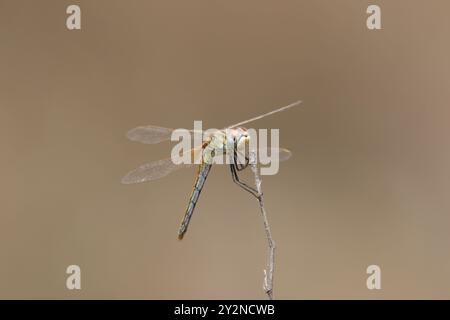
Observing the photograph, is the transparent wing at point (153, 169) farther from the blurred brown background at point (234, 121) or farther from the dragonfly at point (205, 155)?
the blurred brown background at point (234, 121)

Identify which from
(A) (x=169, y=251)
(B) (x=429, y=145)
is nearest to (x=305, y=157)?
(B) (x=429, y=145)

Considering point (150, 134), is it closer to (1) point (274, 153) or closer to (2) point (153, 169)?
(2) point (153, 169)

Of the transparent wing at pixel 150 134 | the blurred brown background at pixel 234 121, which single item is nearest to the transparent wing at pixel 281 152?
the transparent wing at pixel 150 134

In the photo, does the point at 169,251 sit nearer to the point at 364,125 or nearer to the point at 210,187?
the point at 210,187

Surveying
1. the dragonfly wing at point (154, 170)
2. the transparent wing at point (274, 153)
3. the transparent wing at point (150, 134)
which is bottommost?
the dragonfly wing at point (154, 170)

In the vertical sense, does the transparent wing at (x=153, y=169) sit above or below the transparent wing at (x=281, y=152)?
below

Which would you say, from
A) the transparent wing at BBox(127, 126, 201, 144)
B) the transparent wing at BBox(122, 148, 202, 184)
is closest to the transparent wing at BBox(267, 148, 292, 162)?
the transparent wing at BBox(122, 148, 202, 184)

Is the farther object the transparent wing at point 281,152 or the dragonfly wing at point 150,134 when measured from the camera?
the dragonfly wing at point 150,134

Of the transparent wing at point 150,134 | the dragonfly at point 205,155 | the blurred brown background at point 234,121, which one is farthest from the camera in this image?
the blurred brown background at point 234,121
